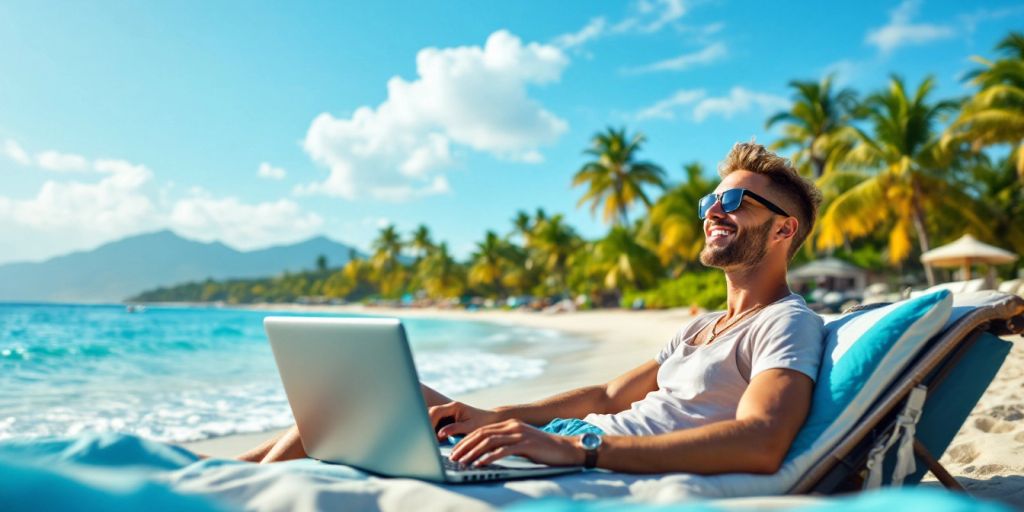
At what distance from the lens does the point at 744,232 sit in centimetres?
207

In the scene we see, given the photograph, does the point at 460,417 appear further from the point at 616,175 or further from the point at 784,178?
the point at 616,175

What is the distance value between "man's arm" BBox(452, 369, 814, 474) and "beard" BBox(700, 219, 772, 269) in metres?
0.51

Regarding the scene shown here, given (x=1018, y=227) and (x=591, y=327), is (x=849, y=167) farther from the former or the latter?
(x=591, y=327)

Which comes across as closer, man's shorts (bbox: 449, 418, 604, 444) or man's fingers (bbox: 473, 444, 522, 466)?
man's fingers (bbox: 473, 444, 522, 466)

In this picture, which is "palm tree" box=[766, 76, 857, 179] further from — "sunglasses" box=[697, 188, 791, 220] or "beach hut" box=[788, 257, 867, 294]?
"sunglasses" box=[697, 188, 791, 220]

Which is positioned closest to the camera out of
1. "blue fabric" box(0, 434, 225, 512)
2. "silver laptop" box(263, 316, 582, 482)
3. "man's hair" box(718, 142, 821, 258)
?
"blue fabric" box(0, 434, 225, 512)

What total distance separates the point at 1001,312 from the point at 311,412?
6.67ft

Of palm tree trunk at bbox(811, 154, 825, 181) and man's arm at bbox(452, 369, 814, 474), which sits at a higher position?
palm tree trunk at bbox(811, 154, 825, 181)

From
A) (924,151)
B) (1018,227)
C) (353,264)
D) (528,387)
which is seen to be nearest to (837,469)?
(528,387)

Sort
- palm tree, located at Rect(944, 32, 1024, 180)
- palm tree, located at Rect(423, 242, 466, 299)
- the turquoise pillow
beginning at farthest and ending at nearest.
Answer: palm tree, located at Rect(423, 242, 466, 299), palm tree, located at Rect(944, 32, 1024, 180), the turquoise pillow

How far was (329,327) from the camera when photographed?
5.19 ft

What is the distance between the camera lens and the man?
1610 mm

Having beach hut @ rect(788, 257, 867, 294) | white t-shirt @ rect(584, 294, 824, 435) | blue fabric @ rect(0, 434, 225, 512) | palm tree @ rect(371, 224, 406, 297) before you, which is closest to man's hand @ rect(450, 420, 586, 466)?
white t-shirt @ rect(584, 294, 824, 435)

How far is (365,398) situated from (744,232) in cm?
128
